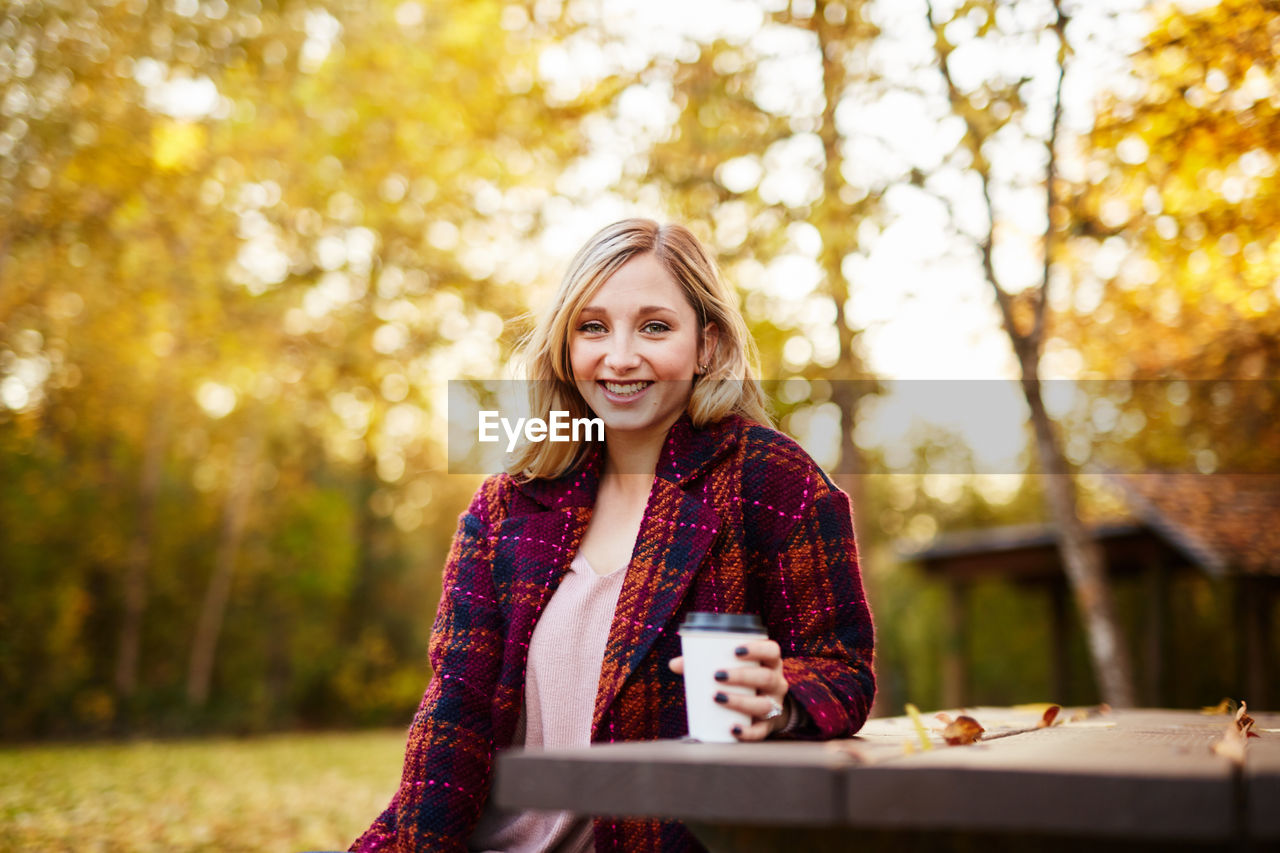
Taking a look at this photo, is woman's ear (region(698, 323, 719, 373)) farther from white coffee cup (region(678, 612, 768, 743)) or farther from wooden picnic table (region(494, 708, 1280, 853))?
wooden picnic table (region(494, 708, 1280, 853))

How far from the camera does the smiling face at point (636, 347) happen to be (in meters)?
1.95

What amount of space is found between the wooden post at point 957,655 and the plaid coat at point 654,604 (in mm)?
11527

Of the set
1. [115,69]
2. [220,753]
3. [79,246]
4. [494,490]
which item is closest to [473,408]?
[115,69]

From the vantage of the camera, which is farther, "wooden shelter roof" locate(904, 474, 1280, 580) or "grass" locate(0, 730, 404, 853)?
"wooden shelter roof" locate(904, 474, 1280, 580)

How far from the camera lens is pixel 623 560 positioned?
1913 millimetres

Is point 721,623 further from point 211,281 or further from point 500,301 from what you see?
point 211,281

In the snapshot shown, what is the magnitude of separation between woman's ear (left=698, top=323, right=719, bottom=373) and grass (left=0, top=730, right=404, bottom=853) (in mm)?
5690

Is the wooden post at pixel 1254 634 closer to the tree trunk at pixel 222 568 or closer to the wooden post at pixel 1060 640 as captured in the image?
the wooden post at pixel 1060 640

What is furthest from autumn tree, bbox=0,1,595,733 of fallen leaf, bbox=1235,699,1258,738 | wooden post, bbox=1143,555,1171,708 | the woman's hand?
wooden post, bbox=1143,555,1171,708

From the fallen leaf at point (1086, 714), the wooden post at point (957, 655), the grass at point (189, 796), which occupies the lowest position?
the grass at point (189, 796)

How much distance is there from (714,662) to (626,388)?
28.6 inches

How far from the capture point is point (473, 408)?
32.2 feet

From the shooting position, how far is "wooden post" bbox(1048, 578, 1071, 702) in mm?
13430

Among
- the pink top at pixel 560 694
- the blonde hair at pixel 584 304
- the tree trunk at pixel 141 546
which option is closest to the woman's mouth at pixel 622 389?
the blonde hair at pixel 584 304
